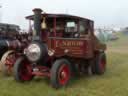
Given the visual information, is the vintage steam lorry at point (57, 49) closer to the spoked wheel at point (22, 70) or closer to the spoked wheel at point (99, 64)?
the spoked wheel at point (22, 70)

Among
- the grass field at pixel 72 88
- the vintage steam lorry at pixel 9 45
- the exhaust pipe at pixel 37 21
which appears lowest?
the grass field at pixel 72 88

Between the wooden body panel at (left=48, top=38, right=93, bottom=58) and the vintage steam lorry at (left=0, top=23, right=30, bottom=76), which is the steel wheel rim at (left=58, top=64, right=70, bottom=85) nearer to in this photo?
the wooden body panel at (left=48, top=38, right=93, bottom=58)

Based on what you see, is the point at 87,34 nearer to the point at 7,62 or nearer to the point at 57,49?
the point at 57,49

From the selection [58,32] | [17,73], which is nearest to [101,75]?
[58,32]

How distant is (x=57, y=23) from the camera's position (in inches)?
366

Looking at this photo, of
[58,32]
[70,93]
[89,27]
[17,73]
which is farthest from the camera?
[89,27]

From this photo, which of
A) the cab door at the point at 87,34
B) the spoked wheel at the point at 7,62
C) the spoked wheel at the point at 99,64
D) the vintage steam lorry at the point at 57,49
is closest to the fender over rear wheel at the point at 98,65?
the spoked wheel at the point at 99,64

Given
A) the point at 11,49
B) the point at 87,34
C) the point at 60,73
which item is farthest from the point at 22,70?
the point at 87,34

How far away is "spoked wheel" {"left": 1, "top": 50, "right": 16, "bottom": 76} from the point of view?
998cm

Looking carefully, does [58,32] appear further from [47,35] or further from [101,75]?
[101,75]

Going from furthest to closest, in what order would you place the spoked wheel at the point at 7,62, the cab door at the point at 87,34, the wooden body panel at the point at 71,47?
the spoked wheel at the point at 7,62 → the cab door at the point at 87,34 → the wooden body panel at the point at 71,47

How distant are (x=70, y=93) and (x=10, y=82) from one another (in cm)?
224

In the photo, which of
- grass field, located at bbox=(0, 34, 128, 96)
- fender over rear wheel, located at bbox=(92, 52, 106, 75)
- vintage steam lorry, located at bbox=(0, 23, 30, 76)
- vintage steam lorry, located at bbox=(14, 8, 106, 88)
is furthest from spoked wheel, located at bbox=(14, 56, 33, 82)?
fender over rear wheel, located at bbox=(92, 52, 106, 75)

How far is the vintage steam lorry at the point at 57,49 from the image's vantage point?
811cm
